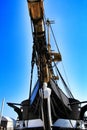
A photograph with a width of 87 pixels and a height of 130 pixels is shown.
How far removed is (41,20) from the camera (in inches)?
263

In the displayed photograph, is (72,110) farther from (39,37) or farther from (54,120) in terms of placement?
(39,37)

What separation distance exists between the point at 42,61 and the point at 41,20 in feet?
5.73

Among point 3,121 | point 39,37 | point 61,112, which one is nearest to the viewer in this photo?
point 39,37

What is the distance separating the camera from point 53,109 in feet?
25.3

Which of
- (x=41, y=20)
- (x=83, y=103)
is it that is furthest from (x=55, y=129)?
(x=41, y=20)

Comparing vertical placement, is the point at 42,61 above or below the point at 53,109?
above

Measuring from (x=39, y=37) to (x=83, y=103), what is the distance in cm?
399

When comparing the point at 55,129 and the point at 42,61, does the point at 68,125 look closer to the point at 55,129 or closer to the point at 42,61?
the point at 55,129

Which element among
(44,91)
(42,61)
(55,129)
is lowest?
(55,129)

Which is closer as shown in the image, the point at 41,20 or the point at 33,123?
the point at 41,20

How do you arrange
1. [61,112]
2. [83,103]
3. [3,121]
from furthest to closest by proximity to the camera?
1. [3,121]
2. [83,103]
3. [61,112]

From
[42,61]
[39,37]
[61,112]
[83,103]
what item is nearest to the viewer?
[39,37]

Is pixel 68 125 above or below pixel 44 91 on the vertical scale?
below

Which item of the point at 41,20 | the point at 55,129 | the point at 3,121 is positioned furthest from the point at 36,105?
the point at 3,121
